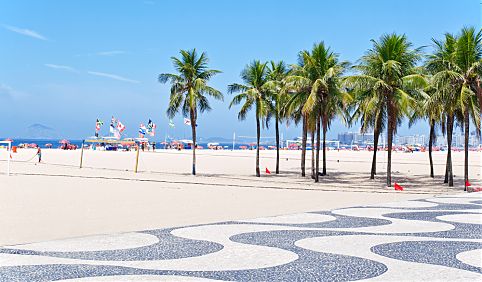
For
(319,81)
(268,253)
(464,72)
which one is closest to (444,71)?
(464,72)

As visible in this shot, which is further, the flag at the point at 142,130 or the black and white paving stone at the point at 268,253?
the flag at the point at 142,130

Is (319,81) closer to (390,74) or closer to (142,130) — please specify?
(390,74)

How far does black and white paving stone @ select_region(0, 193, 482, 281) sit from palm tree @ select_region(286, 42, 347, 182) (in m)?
14.2

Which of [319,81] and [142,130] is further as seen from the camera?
[142,130]

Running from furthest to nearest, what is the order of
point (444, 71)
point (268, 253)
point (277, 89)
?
A: 1. point (277, 89)
2. point (444, 71)
3. point (268, 253)

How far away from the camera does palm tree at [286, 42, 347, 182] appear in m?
24.7

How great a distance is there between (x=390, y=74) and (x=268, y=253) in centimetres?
1759

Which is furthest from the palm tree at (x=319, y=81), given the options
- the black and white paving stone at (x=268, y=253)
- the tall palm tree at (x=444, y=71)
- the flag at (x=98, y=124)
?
the flag at (x=98, y=124)

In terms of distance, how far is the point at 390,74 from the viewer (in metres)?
23.4

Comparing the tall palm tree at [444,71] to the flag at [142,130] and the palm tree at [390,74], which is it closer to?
the palm tree at [390,74]

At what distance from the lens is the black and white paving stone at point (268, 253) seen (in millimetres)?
6238

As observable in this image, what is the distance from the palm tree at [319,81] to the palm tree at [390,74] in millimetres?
1164

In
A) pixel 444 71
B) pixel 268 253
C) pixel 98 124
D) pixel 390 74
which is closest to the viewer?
pixel 268 253

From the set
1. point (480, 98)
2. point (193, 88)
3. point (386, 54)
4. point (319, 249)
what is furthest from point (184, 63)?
point (319, 249)
